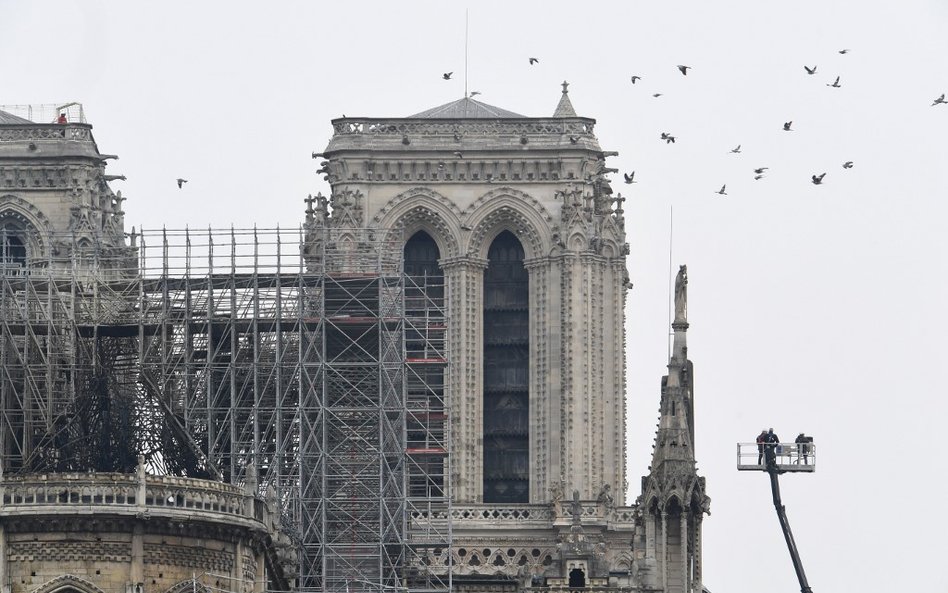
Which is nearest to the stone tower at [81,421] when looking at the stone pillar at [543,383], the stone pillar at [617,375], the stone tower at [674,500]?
the stone tower at [674,500]

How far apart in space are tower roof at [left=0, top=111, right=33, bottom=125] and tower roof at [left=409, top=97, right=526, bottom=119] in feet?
43.7

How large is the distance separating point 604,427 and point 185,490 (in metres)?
42.6

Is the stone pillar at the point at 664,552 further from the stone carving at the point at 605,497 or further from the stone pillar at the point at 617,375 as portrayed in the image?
the stone pillar at the point at 617,375

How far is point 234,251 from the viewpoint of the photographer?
437 ft

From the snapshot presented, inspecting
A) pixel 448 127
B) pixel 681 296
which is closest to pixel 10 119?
pixel 448 127

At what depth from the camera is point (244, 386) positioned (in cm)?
13175

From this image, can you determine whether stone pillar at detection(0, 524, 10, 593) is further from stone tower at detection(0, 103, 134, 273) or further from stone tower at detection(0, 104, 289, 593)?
stone tower at detection(0, 103, 134, 273)

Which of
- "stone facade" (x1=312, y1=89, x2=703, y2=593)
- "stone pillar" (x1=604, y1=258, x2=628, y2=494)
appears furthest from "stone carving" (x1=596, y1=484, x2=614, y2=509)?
"stone pillar" (x1=604, y1=258, x2=628, y2=494)

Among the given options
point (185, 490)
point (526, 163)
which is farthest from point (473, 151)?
point (185, 490)

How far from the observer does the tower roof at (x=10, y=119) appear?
488 ft

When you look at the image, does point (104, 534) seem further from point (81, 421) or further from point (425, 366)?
point (425, 366)

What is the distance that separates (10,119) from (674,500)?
142 feet

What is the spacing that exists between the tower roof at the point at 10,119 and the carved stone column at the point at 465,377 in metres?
15.4

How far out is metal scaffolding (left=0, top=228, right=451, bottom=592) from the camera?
431 ft
